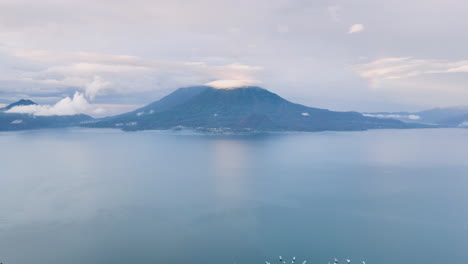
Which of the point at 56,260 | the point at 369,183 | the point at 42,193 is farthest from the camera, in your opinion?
the point at 369,183

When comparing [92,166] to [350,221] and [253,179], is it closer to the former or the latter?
[253,179]

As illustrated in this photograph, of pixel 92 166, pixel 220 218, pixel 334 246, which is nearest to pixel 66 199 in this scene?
pixel 220 218

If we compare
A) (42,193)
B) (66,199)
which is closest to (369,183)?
(66,199)

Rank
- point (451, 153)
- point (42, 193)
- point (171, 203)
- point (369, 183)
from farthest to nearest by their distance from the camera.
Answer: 1. point (451, 153)
2. point (369, 183)
3. point (42, 193)
4. point (171, 203)

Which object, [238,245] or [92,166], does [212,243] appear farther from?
[92,166]

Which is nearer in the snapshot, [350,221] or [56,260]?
[56,260]

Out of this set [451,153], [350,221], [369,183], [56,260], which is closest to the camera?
[56,260]
